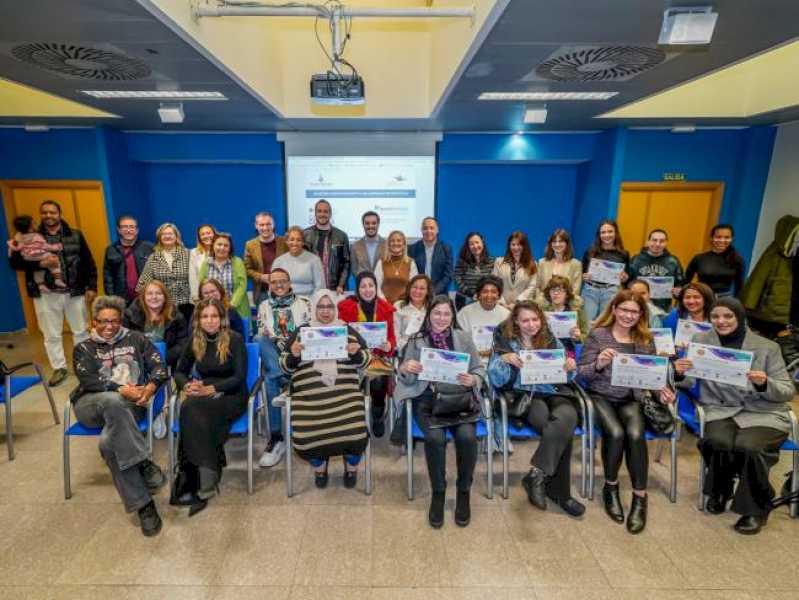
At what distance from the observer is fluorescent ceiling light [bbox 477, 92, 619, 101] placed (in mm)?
4348

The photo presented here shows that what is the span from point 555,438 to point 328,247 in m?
3.19

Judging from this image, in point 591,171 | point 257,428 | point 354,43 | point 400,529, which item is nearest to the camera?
point 400,529

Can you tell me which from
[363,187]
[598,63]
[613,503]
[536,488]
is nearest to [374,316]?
[536,488]

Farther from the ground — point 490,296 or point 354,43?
point 354,43

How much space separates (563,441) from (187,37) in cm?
359

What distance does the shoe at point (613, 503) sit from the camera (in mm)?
2939

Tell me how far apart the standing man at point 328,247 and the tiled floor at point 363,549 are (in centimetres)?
241

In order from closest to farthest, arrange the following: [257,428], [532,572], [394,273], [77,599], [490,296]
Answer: [77,599] → [532,572] → [490,296] → [257,428] → [394,273]

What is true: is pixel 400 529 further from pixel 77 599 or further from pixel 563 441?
pixel 77 599

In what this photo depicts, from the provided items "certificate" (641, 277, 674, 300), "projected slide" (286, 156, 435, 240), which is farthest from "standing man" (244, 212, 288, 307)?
"certificate" (641, 277, 674, 300)

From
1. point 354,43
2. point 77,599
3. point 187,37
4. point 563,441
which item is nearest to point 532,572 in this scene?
point 563,441

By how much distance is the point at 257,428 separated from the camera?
4.09 metres

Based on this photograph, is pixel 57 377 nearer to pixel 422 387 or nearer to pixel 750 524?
pixel 422 387

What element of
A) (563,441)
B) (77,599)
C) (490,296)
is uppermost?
(490,296)
